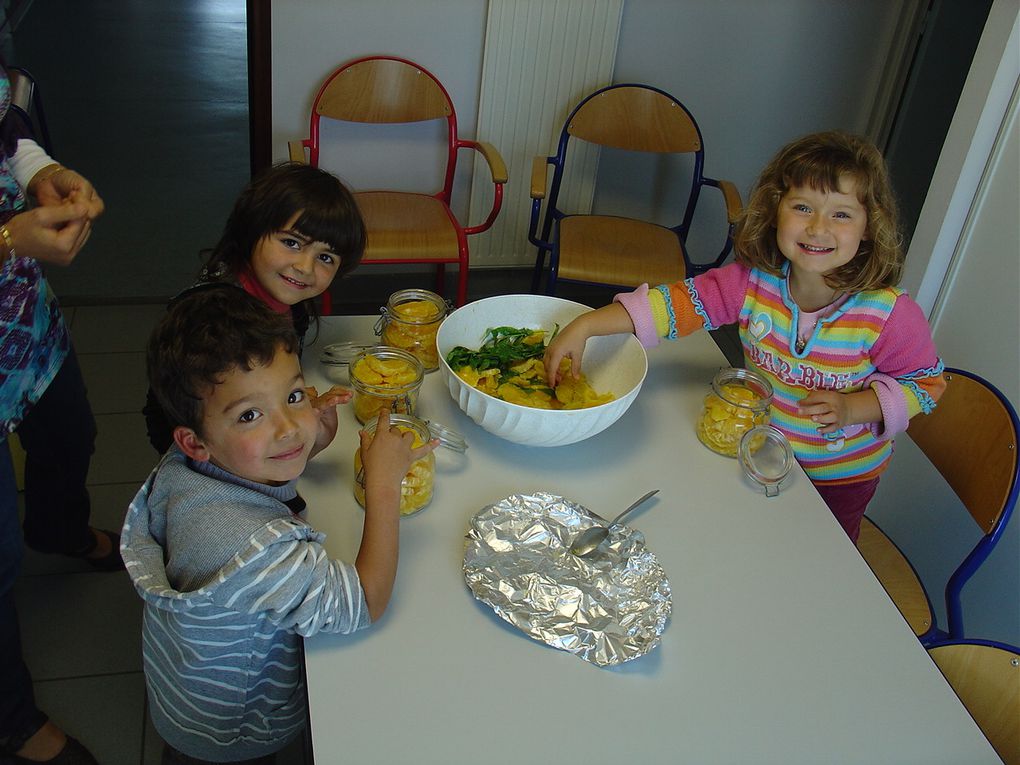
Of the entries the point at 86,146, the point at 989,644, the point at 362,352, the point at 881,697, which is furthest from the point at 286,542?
the point at 86,146

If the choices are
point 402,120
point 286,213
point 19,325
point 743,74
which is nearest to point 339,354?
point 286,213

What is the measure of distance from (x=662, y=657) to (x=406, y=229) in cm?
180

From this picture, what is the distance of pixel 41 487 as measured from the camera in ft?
5.90

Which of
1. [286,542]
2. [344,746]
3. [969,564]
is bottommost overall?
[969,564]

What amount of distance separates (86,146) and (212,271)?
2.83 meters

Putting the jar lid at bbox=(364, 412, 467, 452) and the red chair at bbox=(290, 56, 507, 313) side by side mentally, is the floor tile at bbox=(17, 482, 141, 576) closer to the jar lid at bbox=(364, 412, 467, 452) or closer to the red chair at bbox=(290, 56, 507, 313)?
the red chair at bbox=(290, 56, 507, 313)

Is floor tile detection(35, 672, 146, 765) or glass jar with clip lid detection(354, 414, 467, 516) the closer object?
glass jar with clip lid detection(354, 414, 467, 516)

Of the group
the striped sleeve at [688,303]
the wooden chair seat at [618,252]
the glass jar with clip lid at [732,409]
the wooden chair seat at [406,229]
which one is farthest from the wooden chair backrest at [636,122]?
the glass jar with clip lid at [732,409]

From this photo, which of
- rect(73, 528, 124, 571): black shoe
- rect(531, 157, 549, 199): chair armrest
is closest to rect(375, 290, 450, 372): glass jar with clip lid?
rect(73, 528, 124, 571): black shoe

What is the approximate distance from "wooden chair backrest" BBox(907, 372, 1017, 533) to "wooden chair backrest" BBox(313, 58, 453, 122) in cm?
179

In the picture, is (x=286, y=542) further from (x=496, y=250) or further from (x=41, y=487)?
(x=496, y=250)

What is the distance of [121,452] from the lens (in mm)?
2383

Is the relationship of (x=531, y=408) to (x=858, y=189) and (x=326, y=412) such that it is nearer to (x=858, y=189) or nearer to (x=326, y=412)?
(x=326, y=412)

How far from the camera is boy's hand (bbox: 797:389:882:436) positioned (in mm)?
1414
